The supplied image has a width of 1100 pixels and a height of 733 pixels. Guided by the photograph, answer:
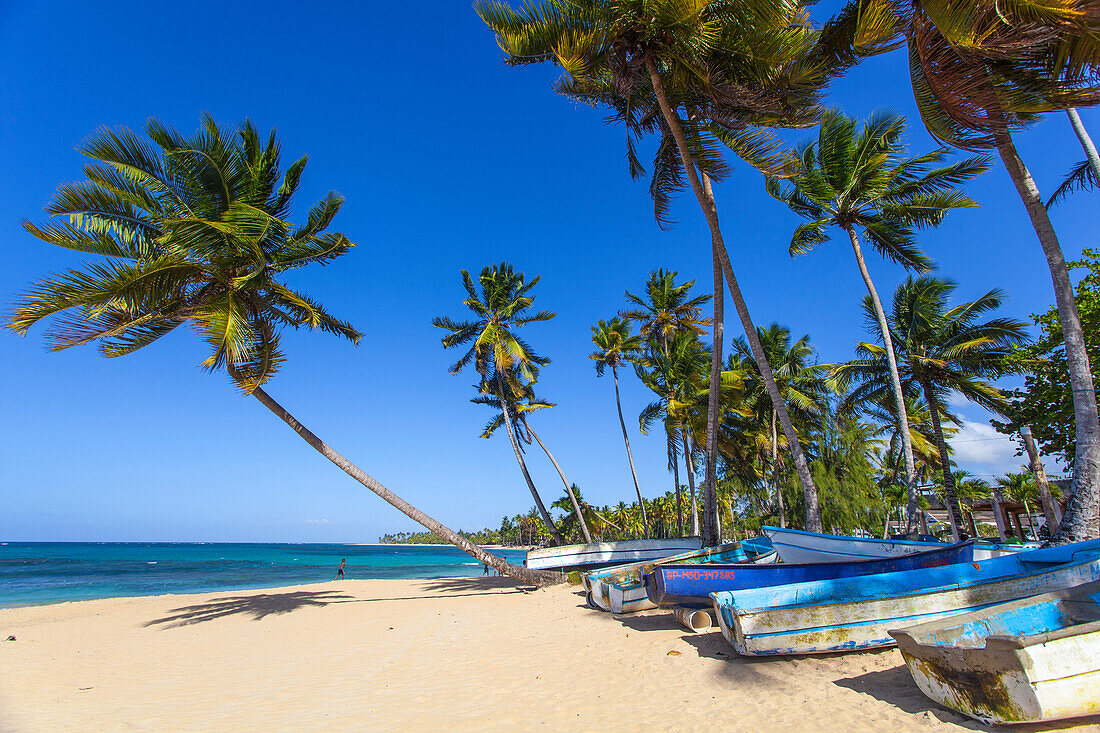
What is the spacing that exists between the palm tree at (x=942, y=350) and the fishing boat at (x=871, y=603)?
12.1 m

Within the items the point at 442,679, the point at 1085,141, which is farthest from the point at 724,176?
the point at 442,679

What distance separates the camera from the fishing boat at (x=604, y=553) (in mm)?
18062

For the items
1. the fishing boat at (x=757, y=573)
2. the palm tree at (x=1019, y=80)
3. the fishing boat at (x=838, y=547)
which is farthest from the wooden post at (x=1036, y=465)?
the fishing boat at (x=757, y=573)

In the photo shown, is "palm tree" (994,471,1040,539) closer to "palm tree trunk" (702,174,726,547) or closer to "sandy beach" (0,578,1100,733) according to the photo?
"palm tree trunk" (702,174,726,547)

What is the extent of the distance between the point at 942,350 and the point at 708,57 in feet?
44.6

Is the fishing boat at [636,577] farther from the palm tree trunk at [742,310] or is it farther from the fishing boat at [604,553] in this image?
the fishing boat at [604,553]

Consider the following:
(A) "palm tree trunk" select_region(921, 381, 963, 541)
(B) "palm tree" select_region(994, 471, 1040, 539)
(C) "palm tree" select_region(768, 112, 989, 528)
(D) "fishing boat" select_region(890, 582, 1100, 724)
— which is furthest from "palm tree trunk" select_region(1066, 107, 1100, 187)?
(B) "palm tree" select_region(994, 471, 1040, 539)

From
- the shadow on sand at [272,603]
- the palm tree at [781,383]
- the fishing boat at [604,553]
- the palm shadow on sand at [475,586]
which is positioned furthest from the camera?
the palm tree at [781,383]

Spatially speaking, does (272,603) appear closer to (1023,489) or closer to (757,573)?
(757,573)

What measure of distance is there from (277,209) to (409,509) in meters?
8.60

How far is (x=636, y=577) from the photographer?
10672mm

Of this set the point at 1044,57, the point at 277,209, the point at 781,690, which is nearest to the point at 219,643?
the point at 277,209

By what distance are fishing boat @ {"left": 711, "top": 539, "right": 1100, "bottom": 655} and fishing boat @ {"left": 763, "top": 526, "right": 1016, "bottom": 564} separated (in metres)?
3.35

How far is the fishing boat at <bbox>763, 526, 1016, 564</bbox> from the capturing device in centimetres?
962
